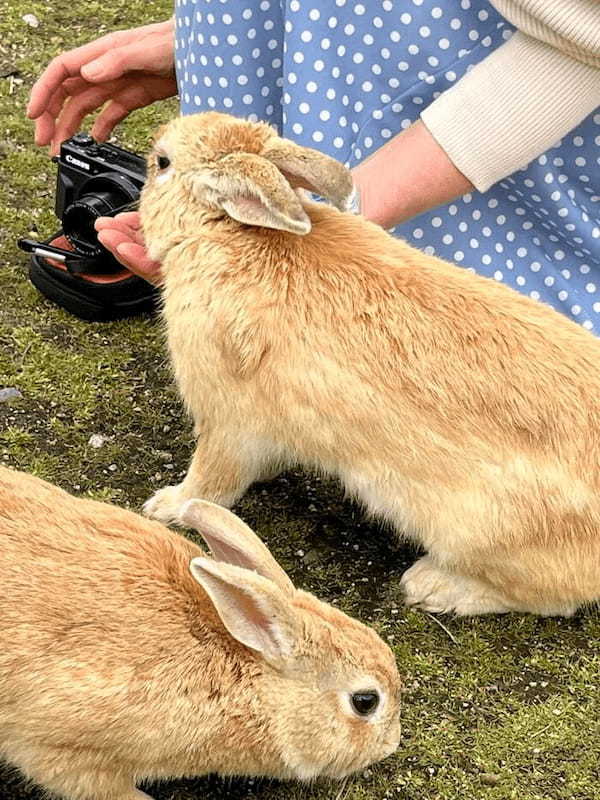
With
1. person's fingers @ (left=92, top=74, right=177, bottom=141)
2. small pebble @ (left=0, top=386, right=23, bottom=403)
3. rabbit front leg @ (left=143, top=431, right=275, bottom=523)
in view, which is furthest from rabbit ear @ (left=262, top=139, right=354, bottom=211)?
person's fingers @ (left=92, top=74, right=177, bottom=141)

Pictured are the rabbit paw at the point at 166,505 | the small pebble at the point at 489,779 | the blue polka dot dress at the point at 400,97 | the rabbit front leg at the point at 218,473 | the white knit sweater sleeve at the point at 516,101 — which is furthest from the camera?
the blue polka dot dress at the point at 400,97

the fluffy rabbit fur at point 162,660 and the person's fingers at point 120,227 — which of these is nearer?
the fluffy rabbit fur at point 162,660

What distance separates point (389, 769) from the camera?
271 centimetres

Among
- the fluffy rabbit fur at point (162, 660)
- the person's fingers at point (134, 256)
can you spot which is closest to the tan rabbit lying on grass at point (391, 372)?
the person's fingers at point (134, 256)

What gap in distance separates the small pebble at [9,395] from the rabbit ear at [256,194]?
37.6 inches

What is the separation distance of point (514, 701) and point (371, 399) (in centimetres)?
76

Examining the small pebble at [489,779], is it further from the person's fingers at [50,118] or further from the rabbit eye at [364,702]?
the person's fingers at [50,118]

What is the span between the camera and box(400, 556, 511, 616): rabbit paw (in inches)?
120

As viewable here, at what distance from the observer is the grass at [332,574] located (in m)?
2.72

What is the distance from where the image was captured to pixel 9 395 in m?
3.53

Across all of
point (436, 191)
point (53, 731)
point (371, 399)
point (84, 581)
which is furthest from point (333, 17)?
point (53, 731)

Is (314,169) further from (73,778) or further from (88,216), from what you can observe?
(73,778)

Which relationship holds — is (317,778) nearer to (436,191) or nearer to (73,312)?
(436,191)

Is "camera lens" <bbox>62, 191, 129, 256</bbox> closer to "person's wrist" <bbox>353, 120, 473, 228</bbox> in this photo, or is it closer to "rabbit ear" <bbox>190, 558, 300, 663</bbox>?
"person's wrist" <bbox>353, 120, 473, 228</bbox>
